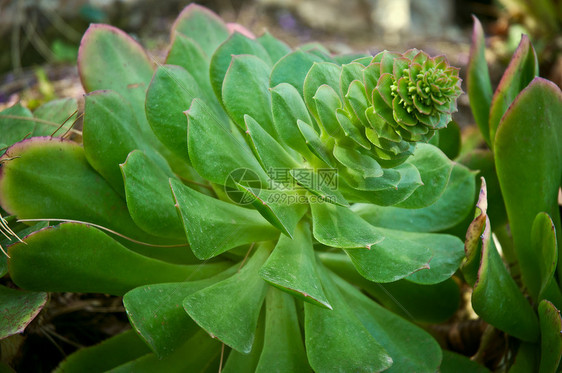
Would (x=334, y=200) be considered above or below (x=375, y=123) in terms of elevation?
below

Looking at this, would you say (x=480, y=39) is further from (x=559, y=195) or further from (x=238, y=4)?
(x=238, y=4)

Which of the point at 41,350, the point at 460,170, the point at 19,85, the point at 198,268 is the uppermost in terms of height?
the point at 19,85

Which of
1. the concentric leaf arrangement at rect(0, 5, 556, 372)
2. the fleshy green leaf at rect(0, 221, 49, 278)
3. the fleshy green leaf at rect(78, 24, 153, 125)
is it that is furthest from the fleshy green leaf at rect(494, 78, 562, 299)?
the fleshy green leaf at rect(0, 221, 49, 278)

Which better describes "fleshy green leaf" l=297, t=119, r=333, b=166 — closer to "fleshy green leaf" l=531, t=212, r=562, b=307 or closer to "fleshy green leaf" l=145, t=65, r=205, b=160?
"fleshy green leaf" l=145, t=65, r=205, b=160

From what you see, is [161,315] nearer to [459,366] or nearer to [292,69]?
[292,69]

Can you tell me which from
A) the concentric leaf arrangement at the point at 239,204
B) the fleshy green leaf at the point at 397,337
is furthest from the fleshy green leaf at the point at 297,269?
the fleshy green leaf at the point at 397,337

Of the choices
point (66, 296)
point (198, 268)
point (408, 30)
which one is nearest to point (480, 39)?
point (198, 268)
